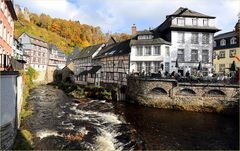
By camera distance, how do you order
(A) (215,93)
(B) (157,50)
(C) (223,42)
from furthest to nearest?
(C) (223,42)
(B) (157,50)
(A) (215,93)

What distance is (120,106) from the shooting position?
25719 millimetres

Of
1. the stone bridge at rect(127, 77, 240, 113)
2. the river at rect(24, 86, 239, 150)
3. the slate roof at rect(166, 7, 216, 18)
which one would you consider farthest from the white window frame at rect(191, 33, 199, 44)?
the river at rect(24, 86, 239, 150)

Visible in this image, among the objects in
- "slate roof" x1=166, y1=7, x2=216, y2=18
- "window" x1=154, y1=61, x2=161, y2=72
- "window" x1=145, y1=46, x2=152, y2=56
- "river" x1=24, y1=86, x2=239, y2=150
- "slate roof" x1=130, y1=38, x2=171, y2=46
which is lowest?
"river" x1=24, y1=86, x2=239, y2=150

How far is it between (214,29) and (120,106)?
17.9 m

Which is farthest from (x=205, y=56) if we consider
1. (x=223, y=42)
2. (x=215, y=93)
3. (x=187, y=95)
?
(x=223, y=42)

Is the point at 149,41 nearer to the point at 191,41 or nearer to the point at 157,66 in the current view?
the point at 157,66

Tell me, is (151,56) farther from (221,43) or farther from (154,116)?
(221,43)

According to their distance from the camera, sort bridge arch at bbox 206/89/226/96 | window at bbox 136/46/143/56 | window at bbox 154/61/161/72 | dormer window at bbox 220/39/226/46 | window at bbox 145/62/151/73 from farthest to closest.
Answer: dormer window at bbox 220/39/226/46 < window at bbox 136/46/143/56 < window at bbox 145/62/151/73 < window at bbox 154/61/161/72 < bridge arch at bbox 206/89/226/96

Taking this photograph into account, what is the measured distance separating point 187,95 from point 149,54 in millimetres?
9406

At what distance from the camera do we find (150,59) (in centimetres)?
2984

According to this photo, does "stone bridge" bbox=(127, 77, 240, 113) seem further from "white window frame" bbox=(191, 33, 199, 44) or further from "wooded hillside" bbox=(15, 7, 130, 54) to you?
"wooded hillside" bbox=(15, 7, 130, 54)

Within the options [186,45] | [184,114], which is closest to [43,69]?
[186,45]

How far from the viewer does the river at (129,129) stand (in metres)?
13.5

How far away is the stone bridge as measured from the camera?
21.4 meters
